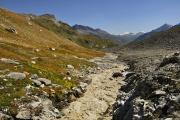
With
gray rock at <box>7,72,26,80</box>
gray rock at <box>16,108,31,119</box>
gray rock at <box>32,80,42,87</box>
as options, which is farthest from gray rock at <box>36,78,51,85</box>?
gray rock at <box>16,108,31,119</box>

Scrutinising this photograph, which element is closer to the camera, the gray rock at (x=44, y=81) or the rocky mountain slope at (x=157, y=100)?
the rocky mountain slope at (x=157, y=100)

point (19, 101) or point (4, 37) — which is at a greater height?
point (4, 37)

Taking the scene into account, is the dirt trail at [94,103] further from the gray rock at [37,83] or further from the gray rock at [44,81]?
the gray rock at [37,83]

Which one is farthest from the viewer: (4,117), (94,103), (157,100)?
(94,103)

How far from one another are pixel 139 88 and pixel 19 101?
11634mm

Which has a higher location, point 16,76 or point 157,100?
point 157,100

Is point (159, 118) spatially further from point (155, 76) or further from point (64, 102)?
point (64, 102)

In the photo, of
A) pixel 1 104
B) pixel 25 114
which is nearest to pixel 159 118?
pixel 25 114

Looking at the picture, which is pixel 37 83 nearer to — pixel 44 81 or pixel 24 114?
pixel 44 81

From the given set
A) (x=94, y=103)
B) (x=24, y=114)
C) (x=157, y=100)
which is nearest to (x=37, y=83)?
(x=94, y=103)

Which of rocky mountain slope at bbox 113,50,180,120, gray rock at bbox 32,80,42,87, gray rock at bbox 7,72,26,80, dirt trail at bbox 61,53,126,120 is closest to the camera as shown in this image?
rocky mountain slope at bbox 113,50,180,120

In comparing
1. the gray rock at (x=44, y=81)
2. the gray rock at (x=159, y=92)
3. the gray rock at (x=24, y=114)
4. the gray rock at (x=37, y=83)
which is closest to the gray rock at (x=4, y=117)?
the gray rock at (x=24, y=114)

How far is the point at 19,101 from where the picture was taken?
Answer: 3500 cm

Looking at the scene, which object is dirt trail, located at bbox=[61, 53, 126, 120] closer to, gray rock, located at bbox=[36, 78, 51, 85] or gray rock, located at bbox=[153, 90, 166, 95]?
A: gray rock, located at bbox=[36, 78, 51, 85]
